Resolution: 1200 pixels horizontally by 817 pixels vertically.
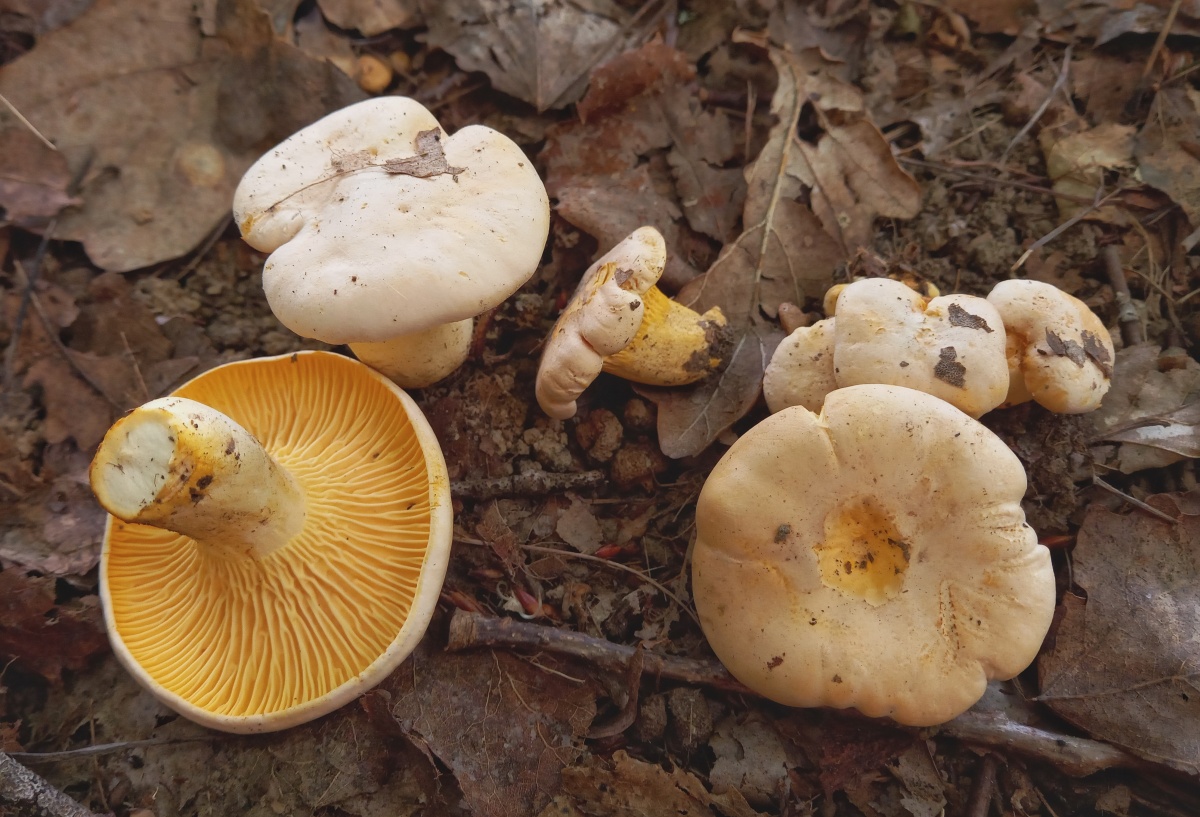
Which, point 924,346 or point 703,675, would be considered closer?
point 924,346

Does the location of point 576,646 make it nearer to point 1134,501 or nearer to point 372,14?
point 1134,501

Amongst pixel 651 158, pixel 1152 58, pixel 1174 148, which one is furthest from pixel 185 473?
pixel 1152 58

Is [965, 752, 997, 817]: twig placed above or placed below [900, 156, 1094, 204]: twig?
below

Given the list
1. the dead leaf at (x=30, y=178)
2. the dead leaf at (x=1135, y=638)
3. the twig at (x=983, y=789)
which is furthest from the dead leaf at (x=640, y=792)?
the dead leaf at (x=30, y=178)

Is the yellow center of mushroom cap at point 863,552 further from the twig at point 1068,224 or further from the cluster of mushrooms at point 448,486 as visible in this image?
the twig at point 1068,224

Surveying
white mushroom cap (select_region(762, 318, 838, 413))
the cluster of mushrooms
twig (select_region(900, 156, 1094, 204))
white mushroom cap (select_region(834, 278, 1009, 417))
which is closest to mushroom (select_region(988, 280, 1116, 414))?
the cluster of mushrooms

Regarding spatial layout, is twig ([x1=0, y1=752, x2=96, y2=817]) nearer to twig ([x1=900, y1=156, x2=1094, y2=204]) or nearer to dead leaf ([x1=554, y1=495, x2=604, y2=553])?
dead leaf ([x1=554, y1=495, x2=604, y2=553])

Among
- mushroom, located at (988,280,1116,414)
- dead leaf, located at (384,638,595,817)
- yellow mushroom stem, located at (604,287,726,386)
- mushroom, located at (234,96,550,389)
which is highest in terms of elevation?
mushroom, located at (234,96,550,389)
